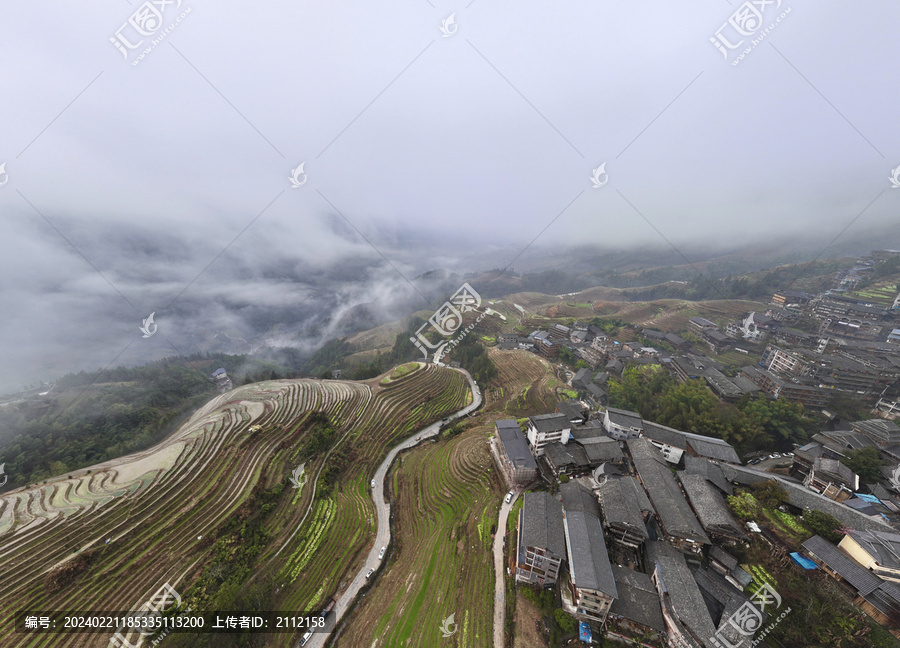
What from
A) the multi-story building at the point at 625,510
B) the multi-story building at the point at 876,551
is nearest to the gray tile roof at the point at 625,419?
the multi-story building at the point at 625,510

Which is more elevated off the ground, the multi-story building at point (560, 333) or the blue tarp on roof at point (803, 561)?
the multi-story building at point (560, 333)

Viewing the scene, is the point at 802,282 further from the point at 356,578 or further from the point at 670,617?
the point at 356,578

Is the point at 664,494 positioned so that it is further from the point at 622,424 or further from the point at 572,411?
the point at 572,411

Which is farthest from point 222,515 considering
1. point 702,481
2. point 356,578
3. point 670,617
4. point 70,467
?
point 702,481

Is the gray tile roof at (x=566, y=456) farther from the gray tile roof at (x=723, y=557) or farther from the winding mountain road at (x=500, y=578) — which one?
the gray tile roof at (x=723, y=557)

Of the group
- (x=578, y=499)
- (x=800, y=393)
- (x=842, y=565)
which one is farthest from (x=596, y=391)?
(x=842, y=565)

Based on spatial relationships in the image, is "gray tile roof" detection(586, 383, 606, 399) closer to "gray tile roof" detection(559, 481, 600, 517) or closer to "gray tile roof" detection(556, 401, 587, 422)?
"gray tile roof" detection(556, 401, 587, 422)
